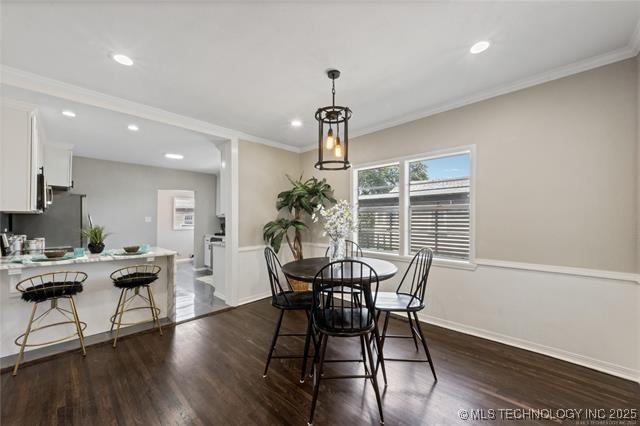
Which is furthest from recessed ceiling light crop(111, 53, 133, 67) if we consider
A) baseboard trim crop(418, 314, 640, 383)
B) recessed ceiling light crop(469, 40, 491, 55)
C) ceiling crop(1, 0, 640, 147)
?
baseboard trim crop(418, 314, 640, 383)

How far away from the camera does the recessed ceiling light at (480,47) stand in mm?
2027

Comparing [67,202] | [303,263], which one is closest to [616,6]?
[303,263]

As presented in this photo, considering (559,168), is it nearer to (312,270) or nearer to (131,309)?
(312,270)

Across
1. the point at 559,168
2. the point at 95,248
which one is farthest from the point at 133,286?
the point at 559,168

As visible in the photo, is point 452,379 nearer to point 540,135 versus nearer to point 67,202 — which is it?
point 540,135

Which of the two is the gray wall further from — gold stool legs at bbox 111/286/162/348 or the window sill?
the window sill

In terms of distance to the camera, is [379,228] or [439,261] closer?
[439,261]

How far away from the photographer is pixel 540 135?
2.52 m

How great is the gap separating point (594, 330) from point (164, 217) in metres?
8.23

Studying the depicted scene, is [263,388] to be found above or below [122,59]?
below

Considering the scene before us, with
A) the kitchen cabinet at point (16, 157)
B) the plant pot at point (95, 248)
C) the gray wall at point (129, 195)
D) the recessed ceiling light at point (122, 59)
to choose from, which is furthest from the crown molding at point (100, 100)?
the gray wall at point (129, 195)

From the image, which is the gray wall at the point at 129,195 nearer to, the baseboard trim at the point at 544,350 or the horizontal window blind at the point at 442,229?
the horizontal window blind at the point at 442,229

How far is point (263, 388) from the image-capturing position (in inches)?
80.2

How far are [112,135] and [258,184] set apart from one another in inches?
89.9
